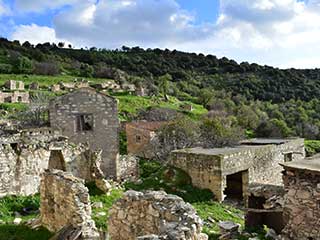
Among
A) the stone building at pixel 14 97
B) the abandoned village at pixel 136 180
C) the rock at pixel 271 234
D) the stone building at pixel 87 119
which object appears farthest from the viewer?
the stone building at pixel 14 97

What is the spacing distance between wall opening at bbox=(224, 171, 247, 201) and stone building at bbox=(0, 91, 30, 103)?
107 ft

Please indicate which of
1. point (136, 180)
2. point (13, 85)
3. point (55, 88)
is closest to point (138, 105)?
point (55, 88)

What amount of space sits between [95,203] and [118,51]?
109 meters

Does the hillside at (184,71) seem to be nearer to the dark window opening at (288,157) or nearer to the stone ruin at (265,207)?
the dark window opening at (288,157)

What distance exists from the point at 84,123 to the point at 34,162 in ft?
23.2

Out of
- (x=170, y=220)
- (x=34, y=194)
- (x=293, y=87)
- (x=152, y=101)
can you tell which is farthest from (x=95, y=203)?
(x=293, y=87)

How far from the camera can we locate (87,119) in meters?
21.9

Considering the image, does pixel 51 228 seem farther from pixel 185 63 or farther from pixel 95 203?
pixel 185 63

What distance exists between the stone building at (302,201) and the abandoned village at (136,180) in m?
0.02

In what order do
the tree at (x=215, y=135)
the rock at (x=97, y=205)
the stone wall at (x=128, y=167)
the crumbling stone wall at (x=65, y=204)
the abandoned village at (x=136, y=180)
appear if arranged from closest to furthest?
1. the abandoned village at (x=136, y=180)
2. the crumbling stone wall at (x=65, y=204)
3. the rock at (x=97, y=205)
4. the stone wall at (x=128, y=167)
5. the tree at (x=215, y=135)

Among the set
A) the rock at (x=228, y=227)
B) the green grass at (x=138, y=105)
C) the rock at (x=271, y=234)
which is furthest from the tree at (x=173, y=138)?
the rock at (x=271, y=234)

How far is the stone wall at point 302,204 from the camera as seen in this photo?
9906 mm

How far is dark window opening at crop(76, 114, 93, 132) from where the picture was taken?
859 inches

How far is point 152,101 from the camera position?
51250mm
